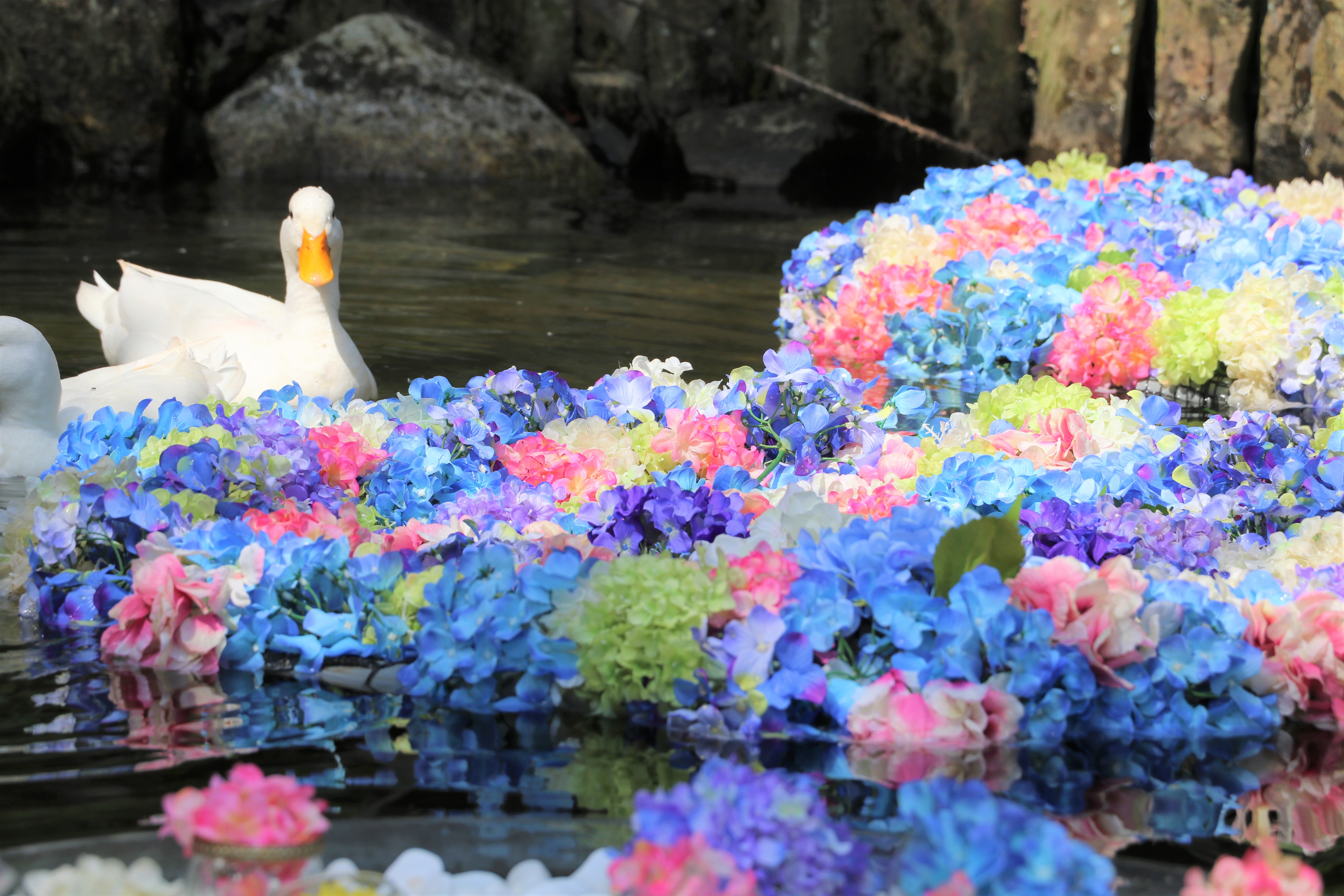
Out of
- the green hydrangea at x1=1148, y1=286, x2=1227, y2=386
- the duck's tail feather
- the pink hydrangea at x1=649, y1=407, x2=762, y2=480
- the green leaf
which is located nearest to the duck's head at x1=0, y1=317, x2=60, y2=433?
the duck's tail feather

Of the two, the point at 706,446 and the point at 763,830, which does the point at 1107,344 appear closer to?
the point at 706,446

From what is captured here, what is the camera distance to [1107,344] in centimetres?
586

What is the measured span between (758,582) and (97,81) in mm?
12359

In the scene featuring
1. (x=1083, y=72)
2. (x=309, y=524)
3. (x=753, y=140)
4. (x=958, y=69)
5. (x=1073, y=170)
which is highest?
(x=958, y=69)

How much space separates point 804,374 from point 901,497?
0.80 m

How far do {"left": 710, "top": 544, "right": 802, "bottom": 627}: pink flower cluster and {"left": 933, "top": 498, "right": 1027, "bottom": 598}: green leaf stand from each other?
0.96ft

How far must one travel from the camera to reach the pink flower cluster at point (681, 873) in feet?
5.56

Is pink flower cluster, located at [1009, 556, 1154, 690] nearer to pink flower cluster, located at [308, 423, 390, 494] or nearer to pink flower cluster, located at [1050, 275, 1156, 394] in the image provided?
pink flower cluster, located at [308, 423, 390, 494]

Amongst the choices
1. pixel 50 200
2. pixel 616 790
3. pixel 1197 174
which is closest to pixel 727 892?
pixel 616 790

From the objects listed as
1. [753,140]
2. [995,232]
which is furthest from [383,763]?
[753,140]

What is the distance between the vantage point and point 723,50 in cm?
1606

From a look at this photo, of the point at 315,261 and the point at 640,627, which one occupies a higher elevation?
the point at 315,261

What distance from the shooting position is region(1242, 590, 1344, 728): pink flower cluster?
2707mm

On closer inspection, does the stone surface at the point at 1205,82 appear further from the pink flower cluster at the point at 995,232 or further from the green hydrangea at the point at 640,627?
the green hydrangea at the point at 640,627
